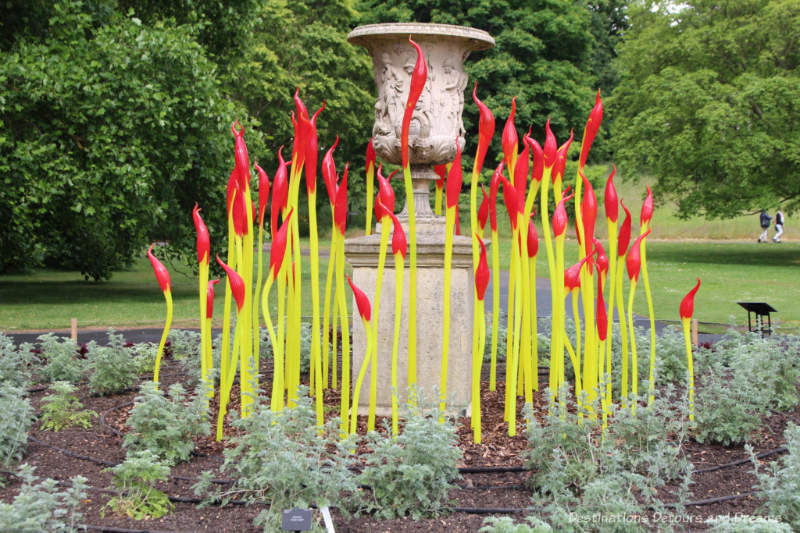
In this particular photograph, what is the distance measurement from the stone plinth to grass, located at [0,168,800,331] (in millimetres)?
3312

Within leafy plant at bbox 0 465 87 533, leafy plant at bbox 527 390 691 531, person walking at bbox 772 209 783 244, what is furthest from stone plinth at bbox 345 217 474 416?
person walking at bbox 772 209 783 244

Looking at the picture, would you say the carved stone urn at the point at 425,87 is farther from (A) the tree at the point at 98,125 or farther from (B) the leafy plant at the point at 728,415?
(A) the tree at the point at 98,125

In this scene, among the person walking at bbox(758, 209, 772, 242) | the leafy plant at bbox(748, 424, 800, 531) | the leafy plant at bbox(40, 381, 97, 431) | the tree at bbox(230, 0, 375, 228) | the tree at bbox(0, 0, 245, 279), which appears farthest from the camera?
the person walking at bbox(758, 209, 772, 242)

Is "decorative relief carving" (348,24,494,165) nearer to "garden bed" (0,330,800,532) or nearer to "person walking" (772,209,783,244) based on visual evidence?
"garden bed" (0,330,800,532)

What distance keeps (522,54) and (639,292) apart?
1901 cm

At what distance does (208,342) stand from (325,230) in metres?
34.7

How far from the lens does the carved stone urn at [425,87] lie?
19.5 feet

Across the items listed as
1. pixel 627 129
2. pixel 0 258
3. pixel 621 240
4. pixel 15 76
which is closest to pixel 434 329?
pixel 621 240

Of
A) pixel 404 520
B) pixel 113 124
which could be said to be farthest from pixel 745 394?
pixel 113 124

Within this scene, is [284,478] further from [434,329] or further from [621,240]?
[621,240]

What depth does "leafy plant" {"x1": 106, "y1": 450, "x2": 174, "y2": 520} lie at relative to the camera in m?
4.02

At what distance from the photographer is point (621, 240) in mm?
5504

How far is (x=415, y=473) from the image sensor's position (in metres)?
3.90

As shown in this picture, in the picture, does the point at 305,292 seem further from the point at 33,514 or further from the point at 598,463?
the point at 33,514
